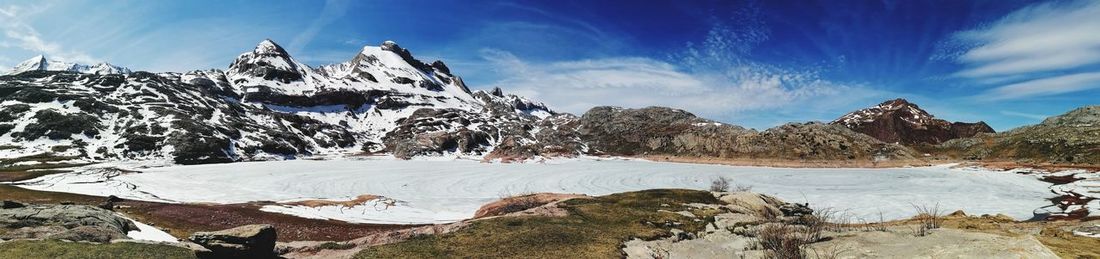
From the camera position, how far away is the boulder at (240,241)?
62.1 ft

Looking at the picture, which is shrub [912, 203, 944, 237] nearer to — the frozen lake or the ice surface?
the frozen lake

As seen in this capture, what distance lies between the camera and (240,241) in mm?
19750

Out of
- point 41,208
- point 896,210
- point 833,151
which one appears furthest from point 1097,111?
point 41,208

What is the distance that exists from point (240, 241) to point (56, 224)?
6.95 metres

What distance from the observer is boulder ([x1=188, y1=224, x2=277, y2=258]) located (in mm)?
18934

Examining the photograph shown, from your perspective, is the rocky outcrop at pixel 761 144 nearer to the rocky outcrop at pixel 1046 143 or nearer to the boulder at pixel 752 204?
the rocky outcrop at pixel 1046 143

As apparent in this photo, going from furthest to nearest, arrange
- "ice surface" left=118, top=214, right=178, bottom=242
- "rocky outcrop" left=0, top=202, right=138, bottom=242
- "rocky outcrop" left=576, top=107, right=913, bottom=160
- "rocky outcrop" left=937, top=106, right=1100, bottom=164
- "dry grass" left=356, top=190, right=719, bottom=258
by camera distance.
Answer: "rocky outcrop" left=576, top=107, right=913, bottom=160
"rocky outcrop" left=937, top=106, right=1100, bottom=164
"ice surface" left=118, top=214, right=178, bottom=242
"dry grass" left=356, top=190, right=719, bottom=258
"rocky outcrop" left=0, top=202, right=138, bottom=242

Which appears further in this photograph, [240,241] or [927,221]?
[240,241]

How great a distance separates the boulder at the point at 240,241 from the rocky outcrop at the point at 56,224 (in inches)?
127

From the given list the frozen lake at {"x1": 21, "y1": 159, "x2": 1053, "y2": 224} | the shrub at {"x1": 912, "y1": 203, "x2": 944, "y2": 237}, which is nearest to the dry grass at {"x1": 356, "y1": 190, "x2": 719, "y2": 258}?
the shrub at {"x1": 912, "y1": 203, "x2": 944, "y2": 237}

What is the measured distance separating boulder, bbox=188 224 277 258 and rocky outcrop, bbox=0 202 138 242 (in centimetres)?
322

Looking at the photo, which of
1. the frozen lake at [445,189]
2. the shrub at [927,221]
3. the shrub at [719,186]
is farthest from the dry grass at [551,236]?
the shrub at [719,186]

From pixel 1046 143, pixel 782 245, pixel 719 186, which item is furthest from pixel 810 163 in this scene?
pixel 782 245

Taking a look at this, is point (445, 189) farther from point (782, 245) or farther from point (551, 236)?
point (782, 245)
